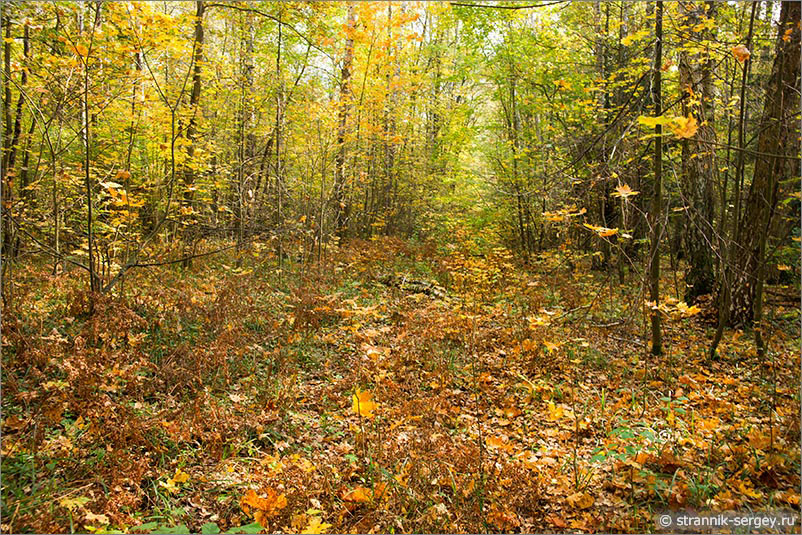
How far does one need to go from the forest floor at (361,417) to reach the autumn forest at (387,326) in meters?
0.03

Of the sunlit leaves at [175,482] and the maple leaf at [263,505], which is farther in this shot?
the sunlit leaves at [175,482]

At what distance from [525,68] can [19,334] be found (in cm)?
1000

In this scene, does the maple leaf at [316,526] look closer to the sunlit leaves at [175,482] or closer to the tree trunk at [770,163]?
the sunlit leaves at [175,482]

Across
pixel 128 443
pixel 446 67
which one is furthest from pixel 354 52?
pixel 128 443

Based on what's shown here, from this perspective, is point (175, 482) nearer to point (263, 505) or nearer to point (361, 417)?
point (263, 505)

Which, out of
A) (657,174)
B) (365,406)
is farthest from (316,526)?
(657,174)

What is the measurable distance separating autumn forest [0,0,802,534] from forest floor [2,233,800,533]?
0.03 meters

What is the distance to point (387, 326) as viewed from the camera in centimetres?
648

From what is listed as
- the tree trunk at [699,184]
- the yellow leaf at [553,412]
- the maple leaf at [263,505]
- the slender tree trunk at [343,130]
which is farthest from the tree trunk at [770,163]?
the slender tree trunk at [343,130]

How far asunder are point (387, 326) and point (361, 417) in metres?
2.51

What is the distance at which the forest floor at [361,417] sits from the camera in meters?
2.75

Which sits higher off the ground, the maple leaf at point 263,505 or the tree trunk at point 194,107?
the tree trunk at point 194,107

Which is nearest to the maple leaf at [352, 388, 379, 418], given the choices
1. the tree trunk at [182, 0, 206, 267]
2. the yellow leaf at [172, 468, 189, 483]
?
the yellow leaf at [172, 468, 189, 483]

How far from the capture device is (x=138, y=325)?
15.8ft
